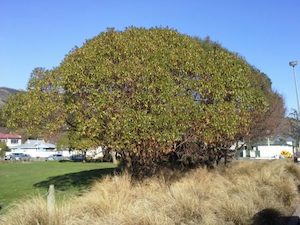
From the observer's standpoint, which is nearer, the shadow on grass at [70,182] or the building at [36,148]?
the shadow on grass at [70,182]

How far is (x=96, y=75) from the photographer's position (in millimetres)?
14547

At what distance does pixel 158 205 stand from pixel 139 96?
4367 millimetres

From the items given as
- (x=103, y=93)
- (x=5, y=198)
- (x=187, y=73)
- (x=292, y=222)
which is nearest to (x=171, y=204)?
(x=292, y=222)

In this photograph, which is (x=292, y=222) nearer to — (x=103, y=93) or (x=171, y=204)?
(x=171, y=204)

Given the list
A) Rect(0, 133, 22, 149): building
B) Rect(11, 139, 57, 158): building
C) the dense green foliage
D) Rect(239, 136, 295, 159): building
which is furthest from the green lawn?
Rect(0, 133, 22, 149): building

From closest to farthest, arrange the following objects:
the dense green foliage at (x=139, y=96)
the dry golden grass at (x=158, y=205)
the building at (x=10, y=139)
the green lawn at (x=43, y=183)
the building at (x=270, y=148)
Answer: the dry golden grass at (x=158, y=205) → the dense green foliage at (x=139, y=96) → the green lawn at (x=43, y=183) → the building at (x=270, y=148) → the building at (x=10, y=139)

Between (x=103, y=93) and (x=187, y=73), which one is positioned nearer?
(x=103, y=93)

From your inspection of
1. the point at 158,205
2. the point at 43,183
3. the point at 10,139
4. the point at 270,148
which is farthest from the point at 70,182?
the point at 10,139

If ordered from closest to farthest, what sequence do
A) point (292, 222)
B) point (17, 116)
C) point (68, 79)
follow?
point (292, 222) < point (68, 79) < point (17, 116)

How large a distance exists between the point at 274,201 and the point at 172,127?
356 cm

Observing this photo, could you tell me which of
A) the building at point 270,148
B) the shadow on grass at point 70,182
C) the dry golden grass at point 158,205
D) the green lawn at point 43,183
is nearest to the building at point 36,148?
the building at point 270,148

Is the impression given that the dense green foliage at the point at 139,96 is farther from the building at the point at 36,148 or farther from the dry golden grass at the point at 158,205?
the building at the point at 36,148

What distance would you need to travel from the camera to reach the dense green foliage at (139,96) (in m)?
14.2

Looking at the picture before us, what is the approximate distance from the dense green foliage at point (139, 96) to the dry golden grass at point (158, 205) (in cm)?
161
